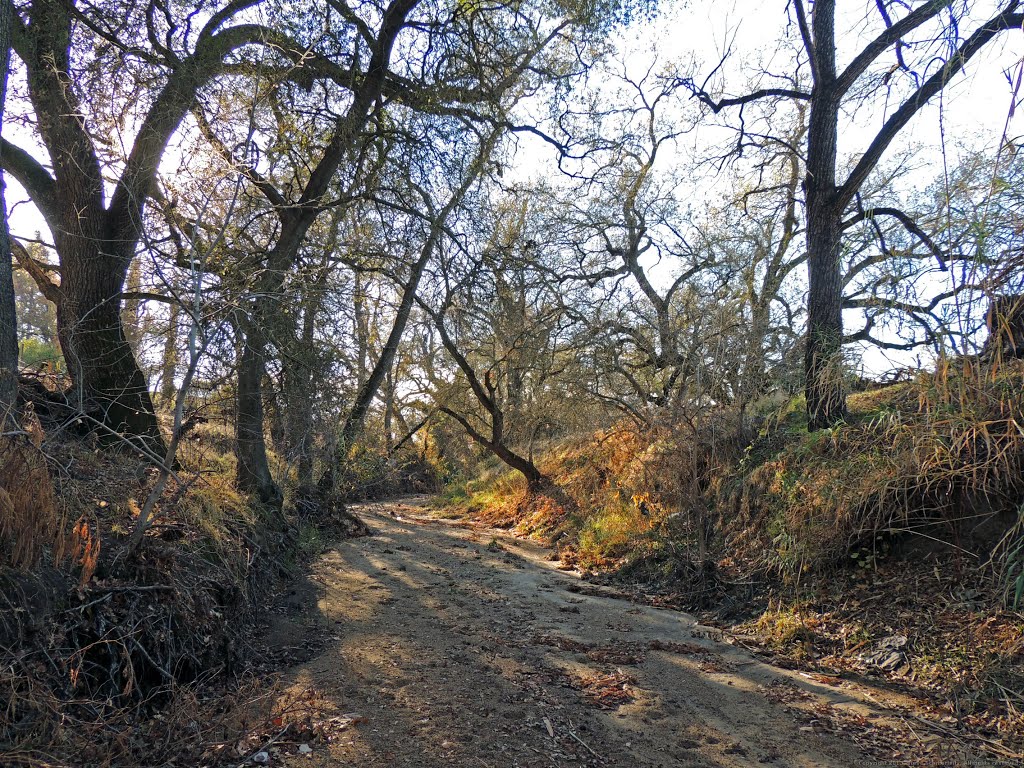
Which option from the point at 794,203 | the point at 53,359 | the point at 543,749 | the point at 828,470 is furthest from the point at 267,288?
the point at 794,203

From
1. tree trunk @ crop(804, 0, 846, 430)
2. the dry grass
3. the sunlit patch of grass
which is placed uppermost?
tree trunk @ crop(804, 0, 846, 430)

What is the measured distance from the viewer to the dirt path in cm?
362

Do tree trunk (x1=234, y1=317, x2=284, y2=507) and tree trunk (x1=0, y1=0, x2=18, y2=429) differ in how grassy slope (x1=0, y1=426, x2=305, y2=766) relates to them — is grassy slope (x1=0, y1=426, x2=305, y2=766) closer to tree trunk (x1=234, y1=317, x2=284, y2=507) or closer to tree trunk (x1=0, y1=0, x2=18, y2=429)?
tree trunk (x1=0, y1=0, x2=18, y2=429)

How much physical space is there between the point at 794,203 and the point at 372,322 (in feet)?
30.3

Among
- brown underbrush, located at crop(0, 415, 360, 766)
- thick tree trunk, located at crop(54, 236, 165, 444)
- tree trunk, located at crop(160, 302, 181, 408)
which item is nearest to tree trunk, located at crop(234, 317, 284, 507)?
tree trunk, located at crop(160, 302, 181, 408)

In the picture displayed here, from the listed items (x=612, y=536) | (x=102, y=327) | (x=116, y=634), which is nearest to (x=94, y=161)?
(x=102, y=327)

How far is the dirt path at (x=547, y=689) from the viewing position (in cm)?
362

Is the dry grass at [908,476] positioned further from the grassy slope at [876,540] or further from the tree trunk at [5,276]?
the tree trunk at [5,276]

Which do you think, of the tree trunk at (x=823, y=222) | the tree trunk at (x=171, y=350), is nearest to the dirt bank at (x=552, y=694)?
the tree trunk at (x=171, y=350)

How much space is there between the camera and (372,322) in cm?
1296

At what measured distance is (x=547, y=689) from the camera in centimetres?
456

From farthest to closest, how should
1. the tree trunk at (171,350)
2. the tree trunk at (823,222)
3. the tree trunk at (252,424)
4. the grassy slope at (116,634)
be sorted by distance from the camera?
the tree trunk at (823,222), the tree trunk at (252,424), the tree trunk at (171,350), the grassy slope at (116,634)

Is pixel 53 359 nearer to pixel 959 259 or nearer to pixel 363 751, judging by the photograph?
pixel 363 751

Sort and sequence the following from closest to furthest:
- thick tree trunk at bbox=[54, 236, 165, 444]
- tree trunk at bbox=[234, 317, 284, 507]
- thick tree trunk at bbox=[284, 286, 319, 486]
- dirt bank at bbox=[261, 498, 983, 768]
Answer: dirt bank at bbox=[261, 498, 983, 768]
tree trunk at bbox=[234, 317, 284, 507]
thick tree trunk at bbox=[54, 236, 165, 444]
thick tree trunk at bbox=[284, 286, 319, 486]
